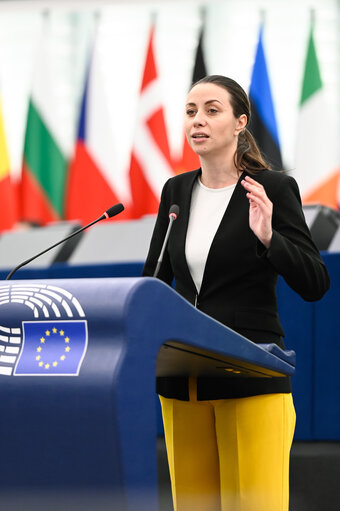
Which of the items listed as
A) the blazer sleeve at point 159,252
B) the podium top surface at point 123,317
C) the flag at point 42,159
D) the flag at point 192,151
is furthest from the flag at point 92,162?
the podium top surface at point 123,317

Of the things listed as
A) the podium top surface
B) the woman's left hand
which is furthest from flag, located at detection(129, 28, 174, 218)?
the podium top surface

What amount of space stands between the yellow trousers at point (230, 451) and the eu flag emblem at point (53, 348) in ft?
1.61

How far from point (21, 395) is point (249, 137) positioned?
Answer: 0.84 m

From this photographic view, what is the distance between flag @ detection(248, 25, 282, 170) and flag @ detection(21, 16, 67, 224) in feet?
6.16

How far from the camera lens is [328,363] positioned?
92.4 inches

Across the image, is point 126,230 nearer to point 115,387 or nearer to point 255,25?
point 115,387

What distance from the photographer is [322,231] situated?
98.4 inches

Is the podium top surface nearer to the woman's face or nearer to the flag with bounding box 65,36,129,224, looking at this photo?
the woman's face

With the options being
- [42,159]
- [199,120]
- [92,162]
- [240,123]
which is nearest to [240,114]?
[240,123]

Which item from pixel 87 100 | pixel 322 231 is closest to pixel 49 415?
pixel 322 231

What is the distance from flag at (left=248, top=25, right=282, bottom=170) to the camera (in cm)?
557

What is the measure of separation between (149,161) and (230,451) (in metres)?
4.75

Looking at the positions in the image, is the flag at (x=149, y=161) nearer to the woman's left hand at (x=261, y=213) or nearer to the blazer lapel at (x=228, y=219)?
the blazer lapel at (x=228, y=219)

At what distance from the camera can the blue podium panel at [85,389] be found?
810 millimetres
